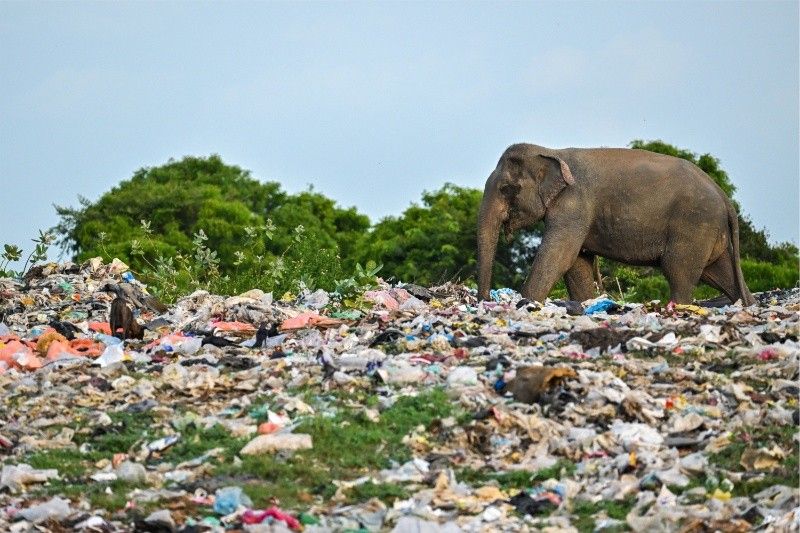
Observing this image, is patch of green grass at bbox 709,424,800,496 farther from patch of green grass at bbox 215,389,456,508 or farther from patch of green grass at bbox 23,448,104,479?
patch of green grass at bbox 23,448,104,479

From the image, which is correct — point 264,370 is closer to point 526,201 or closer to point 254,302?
point 254,302

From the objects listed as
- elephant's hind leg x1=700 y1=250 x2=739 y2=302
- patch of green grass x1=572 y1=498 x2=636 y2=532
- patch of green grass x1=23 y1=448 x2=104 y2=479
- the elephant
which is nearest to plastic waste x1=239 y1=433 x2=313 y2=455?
patch of green grass x1=23 y1=448 x2=104 y2=479

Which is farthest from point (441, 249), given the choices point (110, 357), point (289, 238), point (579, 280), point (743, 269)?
point (110, 357)

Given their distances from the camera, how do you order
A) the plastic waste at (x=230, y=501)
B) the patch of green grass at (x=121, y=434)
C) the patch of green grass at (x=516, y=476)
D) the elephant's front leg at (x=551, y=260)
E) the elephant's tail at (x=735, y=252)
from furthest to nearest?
the elephant's tail at (x=735, y=252), the elephant's front leg at (x=551, y=260), the patch of green grass at (x=121, y=434), the patch of green grass at (x=516, y=476), the plastic waste at (x=230, y=501)

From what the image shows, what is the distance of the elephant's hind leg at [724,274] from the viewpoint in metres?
→ 16.0

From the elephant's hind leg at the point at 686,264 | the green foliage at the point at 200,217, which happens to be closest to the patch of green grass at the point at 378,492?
the elephant's hind leg at the point at 686,264

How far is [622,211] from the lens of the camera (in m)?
15.6

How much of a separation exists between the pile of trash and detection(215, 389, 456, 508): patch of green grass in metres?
0.02

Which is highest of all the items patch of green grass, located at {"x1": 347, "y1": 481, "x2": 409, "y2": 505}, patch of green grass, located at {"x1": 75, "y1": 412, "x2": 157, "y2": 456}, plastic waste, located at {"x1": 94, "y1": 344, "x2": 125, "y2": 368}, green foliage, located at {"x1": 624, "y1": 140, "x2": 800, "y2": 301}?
green foliage, located at {"x1": 624, "y1": 140, "x2": 800, "y2": 301}

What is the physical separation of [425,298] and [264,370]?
4214 mm

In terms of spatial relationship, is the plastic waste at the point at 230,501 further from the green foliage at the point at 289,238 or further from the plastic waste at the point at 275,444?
the green foliage at the point at 289,238

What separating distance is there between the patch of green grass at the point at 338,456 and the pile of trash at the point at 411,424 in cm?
2

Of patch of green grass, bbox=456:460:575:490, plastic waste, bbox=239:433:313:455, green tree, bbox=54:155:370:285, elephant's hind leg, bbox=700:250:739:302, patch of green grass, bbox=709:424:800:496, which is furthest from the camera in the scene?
green tree, bbox=54:155:370:285

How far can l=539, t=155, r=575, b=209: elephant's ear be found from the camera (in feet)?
51.2
